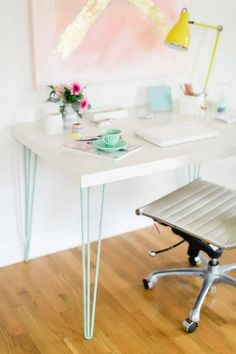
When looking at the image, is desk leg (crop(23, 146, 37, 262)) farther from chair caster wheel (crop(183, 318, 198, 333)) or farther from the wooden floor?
chair caster wheel (crop(183, 318, 198, 333))

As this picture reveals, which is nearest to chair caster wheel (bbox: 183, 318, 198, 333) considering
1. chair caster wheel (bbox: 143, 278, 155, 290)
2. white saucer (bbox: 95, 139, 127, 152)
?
chair caster wheel (bbox: 143, 278, 155, 290)

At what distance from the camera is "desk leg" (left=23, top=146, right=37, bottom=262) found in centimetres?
236

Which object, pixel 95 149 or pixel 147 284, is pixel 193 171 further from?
pixel 95 149

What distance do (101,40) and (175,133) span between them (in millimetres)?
676

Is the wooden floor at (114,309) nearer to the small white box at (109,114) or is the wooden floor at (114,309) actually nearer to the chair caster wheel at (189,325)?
the chair caster wheel at (189,325)

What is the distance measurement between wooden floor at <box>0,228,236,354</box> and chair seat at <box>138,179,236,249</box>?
46 centimetres

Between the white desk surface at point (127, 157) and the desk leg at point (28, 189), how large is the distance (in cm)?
16

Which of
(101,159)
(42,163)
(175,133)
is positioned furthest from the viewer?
(42,163)

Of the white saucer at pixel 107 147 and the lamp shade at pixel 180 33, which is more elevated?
the lamp shade at pixel 180 33

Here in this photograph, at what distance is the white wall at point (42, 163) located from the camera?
7.20 feet

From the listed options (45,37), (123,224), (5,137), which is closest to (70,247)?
(123,224)

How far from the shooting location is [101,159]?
1.82 metres

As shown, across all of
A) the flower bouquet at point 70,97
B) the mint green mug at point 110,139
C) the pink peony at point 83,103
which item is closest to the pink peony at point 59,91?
the flower bouquet at point 70,97

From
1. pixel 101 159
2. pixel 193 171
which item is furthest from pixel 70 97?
pixel 193 171
